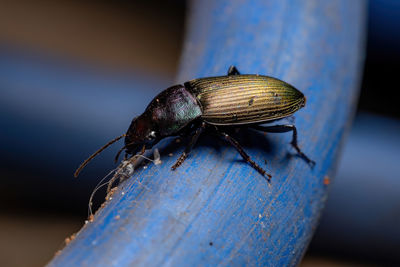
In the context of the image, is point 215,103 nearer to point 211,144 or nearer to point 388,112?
point 211,144

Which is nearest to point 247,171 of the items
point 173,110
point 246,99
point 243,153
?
point 243,153

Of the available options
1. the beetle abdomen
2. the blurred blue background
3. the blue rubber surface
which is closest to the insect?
the beetle abdomen

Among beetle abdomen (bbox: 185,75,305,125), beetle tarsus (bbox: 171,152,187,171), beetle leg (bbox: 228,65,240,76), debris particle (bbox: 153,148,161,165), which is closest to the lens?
beetle tarsus (bbox: 171,152,187,171)

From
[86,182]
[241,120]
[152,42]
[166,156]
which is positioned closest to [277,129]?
[241,120]

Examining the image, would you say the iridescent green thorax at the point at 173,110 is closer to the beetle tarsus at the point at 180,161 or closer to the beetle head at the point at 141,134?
the beetle head at the point at 141,134

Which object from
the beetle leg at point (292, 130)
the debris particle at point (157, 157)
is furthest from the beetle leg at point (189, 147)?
the beetle leg at point (292, 130)

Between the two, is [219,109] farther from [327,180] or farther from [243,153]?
[327,180]

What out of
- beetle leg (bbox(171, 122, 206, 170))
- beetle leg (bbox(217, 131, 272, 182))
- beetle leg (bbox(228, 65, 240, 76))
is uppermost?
beetle leg (bbox(228, 65, 240, 76))

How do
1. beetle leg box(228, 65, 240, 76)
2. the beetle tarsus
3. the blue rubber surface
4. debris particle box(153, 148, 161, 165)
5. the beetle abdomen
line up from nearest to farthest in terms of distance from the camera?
the blue rubber surface < the beetle tarsus < debris particle box(153, 148, 161, 165) < the beetle abdomen < beetle leg box(228, 65, 240, 76)

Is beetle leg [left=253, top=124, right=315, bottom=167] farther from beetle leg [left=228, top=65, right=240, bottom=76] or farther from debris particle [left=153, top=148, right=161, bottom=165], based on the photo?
debris particle [left=153, top=148, right=161, bottom=165]
